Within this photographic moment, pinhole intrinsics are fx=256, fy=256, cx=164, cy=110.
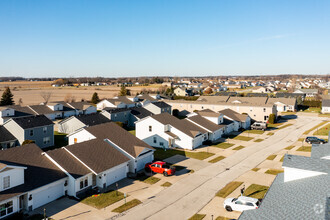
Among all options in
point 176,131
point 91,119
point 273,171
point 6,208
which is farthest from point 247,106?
point 6,208

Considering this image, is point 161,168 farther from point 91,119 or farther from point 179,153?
point 91,119

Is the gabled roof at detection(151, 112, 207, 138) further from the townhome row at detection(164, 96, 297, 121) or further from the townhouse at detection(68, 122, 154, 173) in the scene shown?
the townhome row at detection(164, 96, 297, 121)

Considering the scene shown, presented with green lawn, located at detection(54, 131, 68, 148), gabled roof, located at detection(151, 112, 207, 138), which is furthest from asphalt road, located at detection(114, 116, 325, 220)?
green lawn, located at detection(54, 131, 68, 148)

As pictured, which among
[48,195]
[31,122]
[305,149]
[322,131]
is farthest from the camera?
[322,131]

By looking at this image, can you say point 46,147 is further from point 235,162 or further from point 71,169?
point 235,162

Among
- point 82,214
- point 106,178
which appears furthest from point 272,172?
point 82,214

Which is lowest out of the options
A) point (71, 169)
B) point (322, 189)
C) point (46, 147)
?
point (46, 147)
